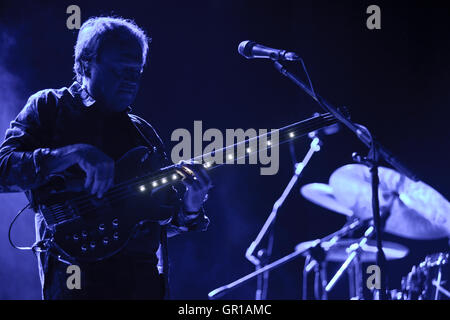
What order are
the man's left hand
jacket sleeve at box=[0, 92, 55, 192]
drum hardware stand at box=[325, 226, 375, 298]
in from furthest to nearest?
drum hardware stand at box=[325, 226, 375, 298]
the man's left hand
jacket sleeve at box=[0, 92, 55, 192]

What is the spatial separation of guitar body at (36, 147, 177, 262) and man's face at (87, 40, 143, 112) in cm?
28

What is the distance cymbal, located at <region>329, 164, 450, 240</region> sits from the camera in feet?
10.3

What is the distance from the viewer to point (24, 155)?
1920 millimetres

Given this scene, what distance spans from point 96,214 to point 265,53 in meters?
1.07

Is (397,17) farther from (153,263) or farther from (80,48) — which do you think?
(153,263)

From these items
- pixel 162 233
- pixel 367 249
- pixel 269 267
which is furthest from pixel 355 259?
pixel 162 233

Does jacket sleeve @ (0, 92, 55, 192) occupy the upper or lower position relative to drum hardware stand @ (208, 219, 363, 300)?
upper

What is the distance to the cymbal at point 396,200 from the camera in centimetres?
313

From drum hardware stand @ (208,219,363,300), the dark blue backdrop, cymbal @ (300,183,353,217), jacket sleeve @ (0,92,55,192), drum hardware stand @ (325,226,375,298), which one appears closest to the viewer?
jacket sleeve @ (0,92,55,192)

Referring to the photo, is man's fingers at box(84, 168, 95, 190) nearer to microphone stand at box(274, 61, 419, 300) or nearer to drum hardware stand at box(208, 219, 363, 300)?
microphone stand at box(274, 61, 419, 300)

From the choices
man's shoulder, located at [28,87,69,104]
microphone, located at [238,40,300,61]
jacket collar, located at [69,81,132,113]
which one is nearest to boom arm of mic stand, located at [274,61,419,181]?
microphone, located at [238,40,300,61]

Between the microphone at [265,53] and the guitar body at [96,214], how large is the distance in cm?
74

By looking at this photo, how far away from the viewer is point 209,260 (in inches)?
172
